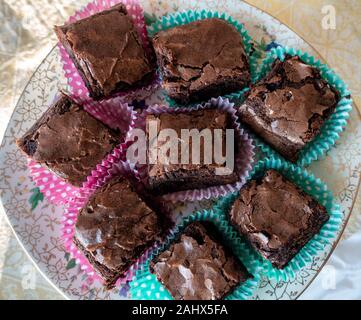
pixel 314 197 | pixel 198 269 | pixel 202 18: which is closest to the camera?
pixel 198 269

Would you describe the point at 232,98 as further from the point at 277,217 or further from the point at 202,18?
the point at 277,217

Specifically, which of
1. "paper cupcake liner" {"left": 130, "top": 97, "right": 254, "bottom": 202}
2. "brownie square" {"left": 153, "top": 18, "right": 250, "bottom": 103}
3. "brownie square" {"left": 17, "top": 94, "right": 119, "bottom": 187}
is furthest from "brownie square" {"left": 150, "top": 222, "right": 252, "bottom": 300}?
"brownie square" {"left": 153, "top": 18, "right": 250, "bottom": 103}

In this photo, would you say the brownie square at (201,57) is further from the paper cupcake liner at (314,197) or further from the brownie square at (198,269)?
the brownie square at (198,269)

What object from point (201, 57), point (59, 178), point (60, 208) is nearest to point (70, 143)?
point (59, 178)

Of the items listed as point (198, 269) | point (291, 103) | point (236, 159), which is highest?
point (291, 103)

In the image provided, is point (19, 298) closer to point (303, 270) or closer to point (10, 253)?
point (10, 253)

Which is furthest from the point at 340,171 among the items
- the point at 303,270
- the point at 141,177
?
the point at 141,177
